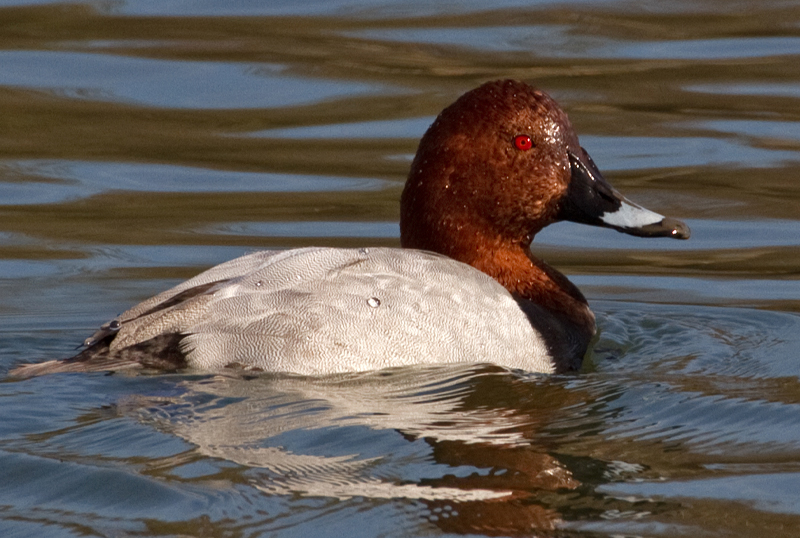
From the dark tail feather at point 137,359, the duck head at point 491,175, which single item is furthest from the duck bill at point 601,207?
the dark tail feather at point 137,359

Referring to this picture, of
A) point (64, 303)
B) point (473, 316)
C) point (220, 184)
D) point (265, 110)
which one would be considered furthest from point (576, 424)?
point (265, 110)

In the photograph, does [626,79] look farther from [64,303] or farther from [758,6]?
[64,303]

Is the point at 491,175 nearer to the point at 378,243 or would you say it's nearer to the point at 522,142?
the point at 522,142

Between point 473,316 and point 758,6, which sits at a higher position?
point 758,6

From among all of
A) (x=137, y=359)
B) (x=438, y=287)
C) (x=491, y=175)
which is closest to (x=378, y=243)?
Result: (x=491, y=175)

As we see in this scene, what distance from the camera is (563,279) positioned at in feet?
19.0

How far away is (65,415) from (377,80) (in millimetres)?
5481

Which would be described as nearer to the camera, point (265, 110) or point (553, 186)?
point (553, 186)

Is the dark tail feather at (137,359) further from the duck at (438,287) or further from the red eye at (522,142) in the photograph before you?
the red eye at (522,142)

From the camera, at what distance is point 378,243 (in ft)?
23.7

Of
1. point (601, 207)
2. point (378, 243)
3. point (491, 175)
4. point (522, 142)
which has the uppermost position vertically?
point (522, 142)

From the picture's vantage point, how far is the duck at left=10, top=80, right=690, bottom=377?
185 inches

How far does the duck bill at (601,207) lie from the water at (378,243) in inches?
21.1

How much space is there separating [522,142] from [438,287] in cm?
93
